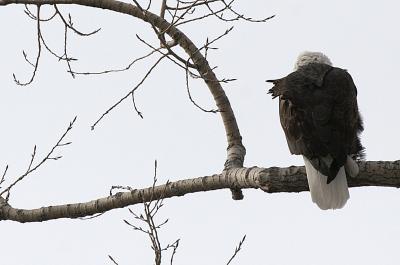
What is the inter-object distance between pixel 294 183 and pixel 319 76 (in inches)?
38.2

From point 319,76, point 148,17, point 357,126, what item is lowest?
point 357,126

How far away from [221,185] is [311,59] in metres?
1.58

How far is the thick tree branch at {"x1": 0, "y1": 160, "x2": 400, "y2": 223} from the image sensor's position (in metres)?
4.12

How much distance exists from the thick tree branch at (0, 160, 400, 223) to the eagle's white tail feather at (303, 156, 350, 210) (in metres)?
0.10

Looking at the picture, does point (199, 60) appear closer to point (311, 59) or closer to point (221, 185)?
point (221, 185)

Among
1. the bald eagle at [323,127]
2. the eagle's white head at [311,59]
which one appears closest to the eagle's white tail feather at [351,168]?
the bald eagle at [323,127]

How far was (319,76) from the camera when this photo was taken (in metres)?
4.93

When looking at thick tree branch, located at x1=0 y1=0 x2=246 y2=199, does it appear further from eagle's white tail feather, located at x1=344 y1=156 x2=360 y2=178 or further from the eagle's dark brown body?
eagle's white tail feather, located at x1=344 y1=156 x2=360 y2=178

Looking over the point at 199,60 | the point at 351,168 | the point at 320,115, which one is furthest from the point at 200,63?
the point at 351,168

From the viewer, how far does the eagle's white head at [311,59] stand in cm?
566

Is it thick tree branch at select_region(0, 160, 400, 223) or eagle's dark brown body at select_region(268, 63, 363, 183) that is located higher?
eagle's dark brown body at select_region(268, 63, 363, 183)

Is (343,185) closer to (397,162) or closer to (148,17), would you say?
(397,162)

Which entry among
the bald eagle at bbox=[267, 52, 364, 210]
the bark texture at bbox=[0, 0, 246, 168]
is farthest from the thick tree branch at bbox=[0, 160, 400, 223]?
the bark texture at bbox=[0, 0, 246, 168]

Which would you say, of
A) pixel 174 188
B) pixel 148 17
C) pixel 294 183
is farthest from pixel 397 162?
pixel 148 17
